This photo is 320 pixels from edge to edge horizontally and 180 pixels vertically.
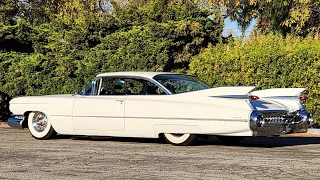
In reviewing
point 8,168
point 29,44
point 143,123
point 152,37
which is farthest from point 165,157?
point 29,44

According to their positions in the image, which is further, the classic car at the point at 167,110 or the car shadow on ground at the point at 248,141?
the car shadow on ground at the point at 248,141

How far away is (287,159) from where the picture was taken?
8.68 metres

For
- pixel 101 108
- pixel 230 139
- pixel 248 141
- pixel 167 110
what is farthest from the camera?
pixel 248 141

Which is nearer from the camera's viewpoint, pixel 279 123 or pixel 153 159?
pixel 153 159

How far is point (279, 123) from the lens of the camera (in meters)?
9.96

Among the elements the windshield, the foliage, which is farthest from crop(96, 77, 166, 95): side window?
the foliage

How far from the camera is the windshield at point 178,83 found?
35.0ft

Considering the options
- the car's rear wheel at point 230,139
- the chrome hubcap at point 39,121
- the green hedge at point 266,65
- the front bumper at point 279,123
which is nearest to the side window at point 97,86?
the chrome hubcap at point 39,121

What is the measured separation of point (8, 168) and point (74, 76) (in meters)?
9.27

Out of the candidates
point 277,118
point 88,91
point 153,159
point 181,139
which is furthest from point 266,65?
point 153,159

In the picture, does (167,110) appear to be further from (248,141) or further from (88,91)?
(248,141)

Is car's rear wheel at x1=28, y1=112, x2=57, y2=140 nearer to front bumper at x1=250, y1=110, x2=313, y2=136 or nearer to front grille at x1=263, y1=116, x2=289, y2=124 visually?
front bumper at x1=250, y1=110, x2=313, y2=136

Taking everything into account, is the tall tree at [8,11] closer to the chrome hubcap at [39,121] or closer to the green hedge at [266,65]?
the green hedge at [266,65]

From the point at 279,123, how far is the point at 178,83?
2056 millimetres
